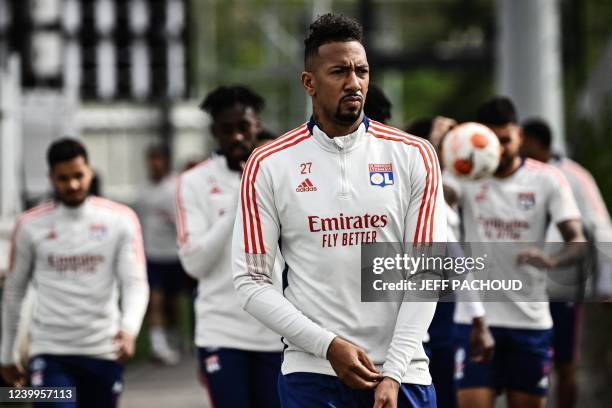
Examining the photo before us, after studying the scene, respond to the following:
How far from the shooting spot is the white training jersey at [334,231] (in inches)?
207

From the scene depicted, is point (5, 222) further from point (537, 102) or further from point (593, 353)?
point (537, 102)

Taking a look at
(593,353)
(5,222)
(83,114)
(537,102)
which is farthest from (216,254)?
(83,114)

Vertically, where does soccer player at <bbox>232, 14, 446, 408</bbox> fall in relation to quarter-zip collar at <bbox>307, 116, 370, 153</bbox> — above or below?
below

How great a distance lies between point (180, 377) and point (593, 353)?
5026 millimetres

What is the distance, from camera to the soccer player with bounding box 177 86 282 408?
7.42m

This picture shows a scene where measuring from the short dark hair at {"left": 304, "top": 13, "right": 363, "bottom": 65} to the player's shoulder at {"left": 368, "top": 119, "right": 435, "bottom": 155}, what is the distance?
375mm

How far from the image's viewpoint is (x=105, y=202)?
8.66 meters

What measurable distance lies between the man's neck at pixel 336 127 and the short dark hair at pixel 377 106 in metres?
1.76

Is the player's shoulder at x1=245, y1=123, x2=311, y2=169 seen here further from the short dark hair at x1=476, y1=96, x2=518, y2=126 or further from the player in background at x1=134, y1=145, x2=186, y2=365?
the player in background at x1=134, y1=145, x2=186, y2=365

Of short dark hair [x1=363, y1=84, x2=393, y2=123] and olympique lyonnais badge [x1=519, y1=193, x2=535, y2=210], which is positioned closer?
short dark hair [x1=363, y1=84, x2=393, y2=123]

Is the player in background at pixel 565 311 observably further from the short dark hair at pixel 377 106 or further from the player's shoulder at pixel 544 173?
the short dark hair at pixel 377 106

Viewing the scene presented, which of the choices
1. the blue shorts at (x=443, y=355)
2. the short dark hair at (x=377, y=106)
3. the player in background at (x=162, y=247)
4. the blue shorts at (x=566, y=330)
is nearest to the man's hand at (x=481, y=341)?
the blue shorts at (x=443, y=355)

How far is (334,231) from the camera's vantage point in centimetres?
528

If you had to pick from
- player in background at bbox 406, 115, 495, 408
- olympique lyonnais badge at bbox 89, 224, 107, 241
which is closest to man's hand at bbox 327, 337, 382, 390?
player in background at bbox 406, 115, 495, 408
